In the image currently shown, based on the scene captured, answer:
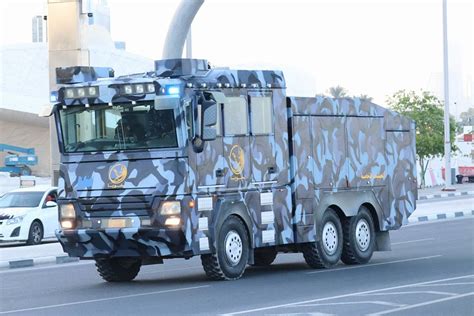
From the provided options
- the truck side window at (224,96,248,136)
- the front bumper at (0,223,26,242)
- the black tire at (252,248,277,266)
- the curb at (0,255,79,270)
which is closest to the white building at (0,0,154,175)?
the front bumper at (0,223,26,242)

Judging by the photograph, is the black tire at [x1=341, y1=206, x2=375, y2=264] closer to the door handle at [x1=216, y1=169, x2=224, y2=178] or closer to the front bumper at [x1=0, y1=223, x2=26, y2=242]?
the door handle at [x1=216, y1=169, x2=224, y2=178]

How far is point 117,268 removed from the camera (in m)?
18.7

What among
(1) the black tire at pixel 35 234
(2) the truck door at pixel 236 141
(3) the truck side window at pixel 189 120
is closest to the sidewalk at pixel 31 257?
(1) the black tire at pixel 35 234

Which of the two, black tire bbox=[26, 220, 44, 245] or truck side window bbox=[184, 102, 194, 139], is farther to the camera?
black tire bbox=[26, 220, 44, 245]

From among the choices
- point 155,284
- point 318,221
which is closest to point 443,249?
point 318,221

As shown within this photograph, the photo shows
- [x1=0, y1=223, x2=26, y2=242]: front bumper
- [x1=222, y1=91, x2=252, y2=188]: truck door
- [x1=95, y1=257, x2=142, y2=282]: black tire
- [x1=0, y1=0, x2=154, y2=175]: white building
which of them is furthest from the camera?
[x1=0, y1=0, x2=154, y2=175]: white building

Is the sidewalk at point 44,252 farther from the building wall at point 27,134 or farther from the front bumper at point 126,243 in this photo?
the building wall at point 27,134

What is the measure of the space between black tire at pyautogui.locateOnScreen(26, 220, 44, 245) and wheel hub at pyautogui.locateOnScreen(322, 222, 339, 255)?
11.7 metres

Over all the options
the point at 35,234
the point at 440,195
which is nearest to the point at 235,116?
the point at 35,234

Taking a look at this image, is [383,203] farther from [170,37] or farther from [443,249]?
[170,37]

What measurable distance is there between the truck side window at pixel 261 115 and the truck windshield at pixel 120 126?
5.97 feet

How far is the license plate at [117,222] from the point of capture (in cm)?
1727

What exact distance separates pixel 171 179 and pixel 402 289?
3.65 m

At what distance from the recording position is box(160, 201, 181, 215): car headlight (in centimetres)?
1708
